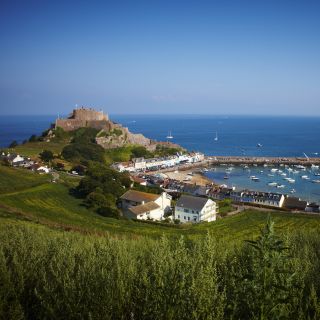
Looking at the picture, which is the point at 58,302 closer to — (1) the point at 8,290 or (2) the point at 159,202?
(1) the point at 8,290

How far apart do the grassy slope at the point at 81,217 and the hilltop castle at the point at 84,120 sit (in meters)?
39.9

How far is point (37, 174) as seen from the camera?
4866 centimetres

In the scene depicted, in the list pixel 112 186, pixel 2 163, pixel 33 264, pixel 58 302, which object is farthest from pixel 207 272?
pixel 2 163

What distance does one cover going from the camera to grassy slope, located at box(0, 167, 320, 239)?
2872cm

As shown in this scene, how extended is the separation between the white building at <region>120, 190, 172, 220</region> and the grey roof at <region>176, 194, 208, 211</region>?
7.89 feet

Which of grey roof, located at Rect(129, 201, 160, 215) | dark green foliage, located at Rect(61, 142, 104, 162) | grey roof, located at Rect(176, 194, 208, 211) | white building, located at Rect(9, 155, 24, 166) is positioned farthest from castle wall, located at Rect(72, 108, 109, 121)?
grey roof, located at Rect(176, 194, 208, 211)

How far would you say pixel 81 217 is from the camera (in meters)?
33.1

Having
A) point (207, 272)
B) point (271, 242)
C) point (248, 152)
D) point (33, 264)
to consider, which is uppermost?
point (271, 242)

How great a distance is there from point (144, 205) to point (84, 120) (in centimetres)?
5210

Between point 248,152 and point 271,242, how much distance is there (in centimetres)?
10646

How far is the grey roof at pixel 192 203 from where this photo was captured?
3688 cm

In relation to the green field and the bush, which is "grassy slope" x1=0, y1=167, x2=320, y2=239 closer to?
the bush

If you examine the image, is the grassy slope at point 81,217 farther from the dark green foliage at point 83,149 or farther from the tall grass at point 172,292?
the dark green foliage at point 83,149

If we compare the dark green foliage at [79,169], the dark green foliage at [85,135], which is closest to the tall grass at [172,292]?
the dark green foliage at [79,169]
